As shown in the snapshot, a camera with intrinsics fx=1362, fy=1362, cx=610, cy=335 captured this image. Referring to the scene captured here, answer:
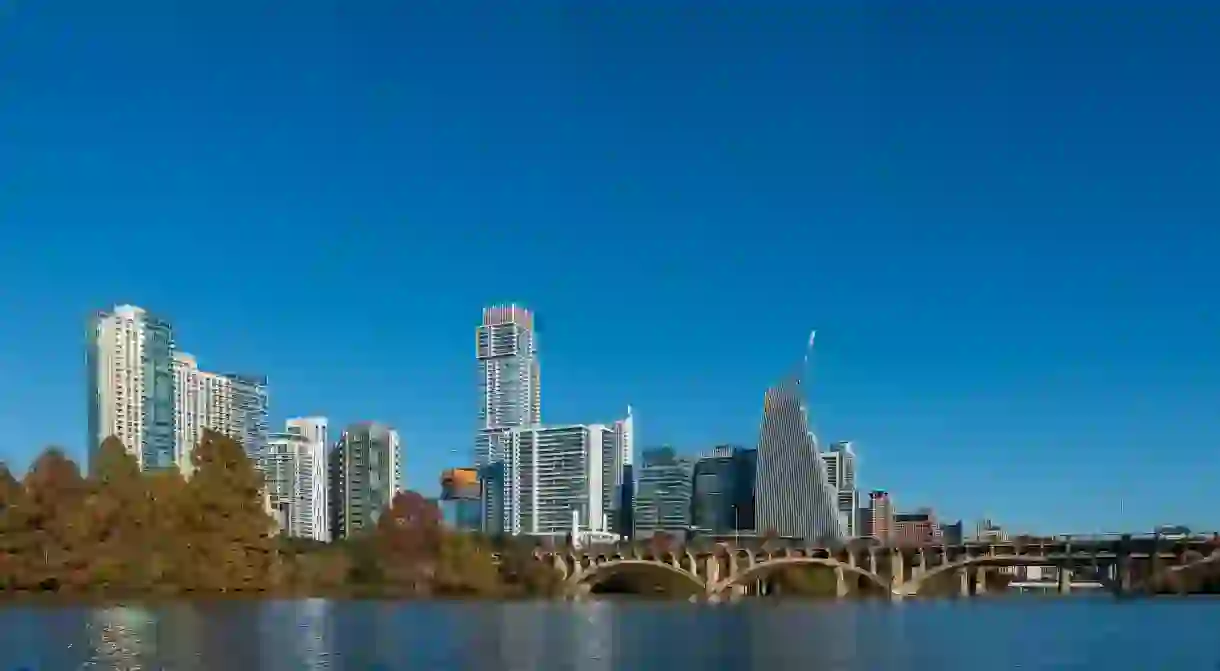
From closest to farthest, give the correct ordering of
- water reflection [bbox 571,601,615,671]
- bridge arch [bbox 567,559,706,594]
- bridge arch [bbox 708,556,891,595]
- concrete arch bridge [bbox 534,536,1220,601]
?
1. water reflection [bbox 571,601,615,671]
2. concrete arch bridge [bbox 534,536,1220,601]
3. bridge arch [bbox 708,556,891,595]
4. bridge arch [bbox 567,559,706,594]

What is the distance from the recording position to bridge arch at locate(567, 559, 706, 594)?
17138cm

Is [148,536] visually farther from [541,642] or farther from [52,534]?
[541,642]

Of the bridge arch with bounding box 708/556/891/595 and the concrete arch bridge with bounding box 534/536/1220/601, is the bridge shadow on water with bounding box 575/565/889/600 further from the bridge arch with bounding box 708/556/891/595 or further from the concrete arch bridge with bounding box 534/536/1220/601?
the bridge arch with bounding box 708/556/891/595

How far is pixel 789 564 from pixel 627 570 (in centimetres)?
2123

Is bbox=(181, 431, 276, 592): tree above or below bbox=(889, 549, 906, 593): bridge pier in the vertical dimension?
above

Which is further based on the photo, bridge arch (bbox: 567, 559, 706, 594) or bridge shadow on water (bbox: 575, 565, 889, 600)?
bridge shadow on water (bbox: 575, 565, 889, 600)

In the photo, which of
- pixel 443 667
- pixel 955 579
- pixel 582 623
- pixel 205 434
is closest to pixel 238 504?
pixel 205 434

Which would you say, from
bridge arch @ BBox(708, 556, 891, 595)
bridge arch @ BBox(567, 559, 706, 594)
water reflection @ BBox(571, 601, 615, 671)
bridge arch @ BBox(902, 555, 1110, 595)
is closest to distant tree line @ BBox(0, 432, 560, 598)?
water reflection @ BBox(571, 601, 615, 671)

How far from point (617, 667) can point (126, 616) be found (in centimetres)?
3398

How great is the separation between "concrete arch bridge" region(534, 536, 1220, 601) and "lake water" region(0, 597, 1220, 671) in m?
76.9

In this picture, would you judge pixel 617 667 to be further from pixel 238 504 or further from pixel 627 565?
pixel 627 565

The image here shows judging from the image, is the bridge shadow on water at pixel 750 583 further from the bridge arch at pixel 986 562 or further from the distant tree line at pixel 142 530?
the distant tree line at pixel 142 530

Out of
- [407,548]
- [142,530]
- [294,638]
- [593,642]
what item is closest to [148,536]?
[142,530]

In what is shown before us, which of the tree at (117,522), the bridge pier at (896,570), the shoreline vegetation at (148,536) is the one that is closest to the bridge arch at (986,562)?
the bridge pier at (896,570)
